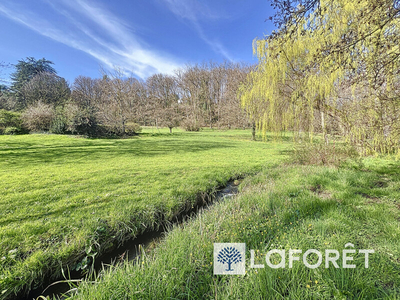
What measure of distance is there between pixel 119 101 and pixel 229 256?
26.6 metres

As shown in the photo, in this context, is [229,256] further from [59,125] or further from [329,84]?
[59,125]

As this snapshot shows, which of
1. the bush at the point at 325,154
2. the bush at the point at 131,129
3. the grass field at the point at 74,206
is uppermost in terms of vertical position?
the bush at the point at 131,129

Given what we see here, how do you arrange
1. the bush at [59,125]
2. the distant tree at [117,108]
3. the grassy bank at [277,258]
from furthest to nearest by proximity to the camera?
1. the distant tree at [117,108]
2. the bush at [59,125]
3. the grassy bank at [277,258]

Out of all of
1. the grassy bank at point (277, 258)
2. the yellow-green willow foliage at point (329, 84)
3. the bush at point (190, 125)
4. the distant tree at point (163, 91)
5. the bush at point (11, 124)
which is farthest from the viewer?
the distant tree at point (163, 91)

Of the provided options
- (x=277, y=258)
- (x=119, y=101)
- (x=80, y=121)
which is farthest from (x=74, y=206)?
(x=119, y=101)

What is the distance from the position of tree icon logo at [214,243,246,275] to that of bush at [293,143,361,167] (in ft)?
17.3

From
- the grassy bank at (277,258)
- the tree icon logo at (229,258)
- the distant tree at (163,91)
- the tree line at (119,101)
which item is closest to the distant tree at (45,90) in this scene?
the tree line at (119,101)

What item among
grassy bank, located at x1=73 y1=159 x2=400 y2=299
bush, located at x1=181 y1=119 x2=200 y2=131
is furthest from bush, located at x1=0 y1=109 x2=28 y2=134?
grassy bank, located at x1=73 y1=159 x2=400 y2=299

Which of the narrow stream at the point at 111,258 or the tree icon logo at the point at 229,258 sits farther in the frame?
the narrow stream at the point at 111,258

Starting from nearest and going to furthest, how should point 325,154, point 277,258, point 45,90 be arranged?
1. point 277,258
2. point 325,154
3. point 45,90

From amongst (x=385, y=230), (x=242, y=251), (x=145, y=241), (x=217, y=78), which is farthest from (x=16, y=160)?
(x=217, y=78)

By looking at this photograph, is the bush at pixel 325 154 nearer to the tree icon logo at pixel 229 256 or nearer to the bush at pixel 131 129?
the tree icon logo at pixel 229 256

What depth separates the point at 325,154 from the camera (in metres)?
6.04

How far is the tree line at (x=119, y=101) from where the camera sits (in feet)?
56.3
